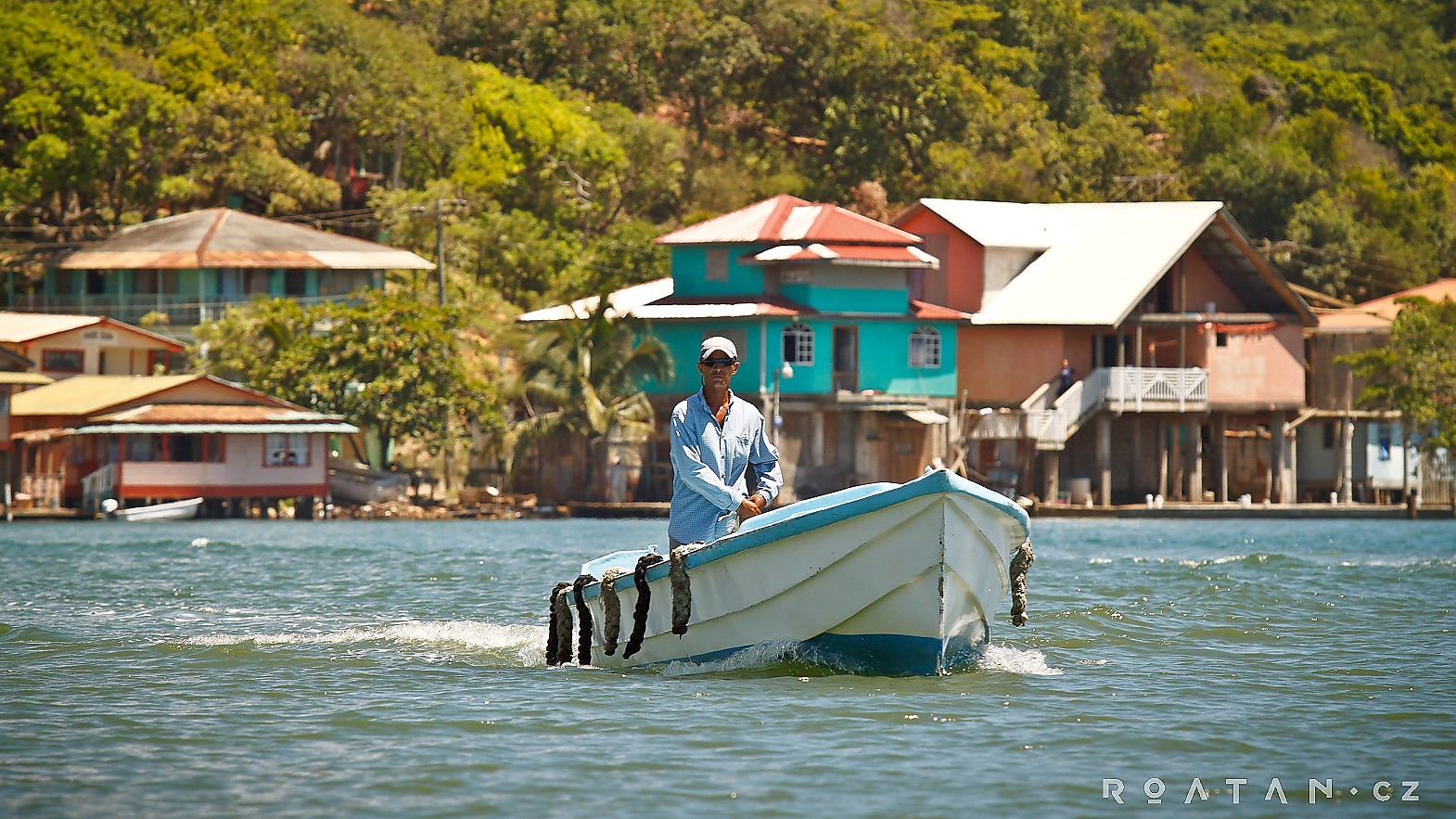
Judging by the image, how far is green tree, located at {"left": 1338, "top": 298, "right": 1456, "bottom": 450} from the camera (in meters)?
49.9

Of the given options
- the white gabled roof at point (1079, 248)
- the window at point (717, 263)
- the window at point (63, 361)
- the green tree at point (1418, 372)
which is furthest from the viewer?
the window at point (63, 361)

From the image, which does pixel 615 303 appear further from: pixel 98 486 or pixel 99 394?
pixel 98 486

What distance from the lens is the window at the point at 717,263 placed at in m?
50.2

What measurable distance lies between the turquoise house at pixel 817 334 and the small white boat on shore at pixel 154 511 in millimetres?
9908

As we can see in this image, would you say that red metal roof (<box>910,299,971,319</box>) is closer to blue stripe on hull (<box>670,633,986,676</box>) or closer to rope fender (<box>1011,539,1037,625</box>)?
rope fender (<box>1011,539,1037,625</box>)

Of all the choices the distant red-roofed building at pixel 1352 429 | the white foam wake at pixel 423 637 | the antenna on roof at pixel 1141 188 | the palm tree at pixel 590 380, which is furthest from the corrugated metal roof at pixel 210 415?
the antenna on roof at pixel 1141 188

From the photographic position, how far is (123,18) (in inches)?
2461

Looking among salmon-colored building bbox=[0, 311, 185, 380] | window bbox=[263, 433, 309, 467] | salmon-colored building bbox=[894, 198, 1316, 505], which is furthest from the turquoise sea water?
salmon-colored building bbox=[0, 311, 185, 380]

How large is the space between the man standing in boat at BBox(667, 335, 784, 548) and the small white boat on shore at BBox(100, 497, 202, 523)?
104ft

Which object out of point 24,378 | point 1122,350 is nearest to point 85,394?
point 24,378

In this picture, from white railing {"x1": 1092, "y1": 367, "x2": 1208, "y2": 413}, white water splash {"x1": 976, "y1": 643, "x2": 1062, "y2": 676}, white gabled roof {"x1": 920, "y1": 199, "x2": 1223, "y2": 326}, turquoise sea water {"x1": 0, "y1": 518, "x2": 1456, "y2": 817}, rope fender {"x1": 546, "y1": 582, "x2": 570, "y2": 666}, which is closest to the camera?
turquoise sea water {"x1": 0, "y1": 518, "x2": 1456, "y2": 817}

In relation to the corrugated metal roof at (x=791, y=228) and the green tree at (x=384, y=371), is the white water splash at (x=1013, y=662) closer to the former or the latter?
the green tree at (x=384, y=371)

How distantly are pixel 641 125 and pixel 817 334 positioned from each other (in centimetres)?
1817

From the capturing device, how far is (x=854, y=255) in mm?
49094
